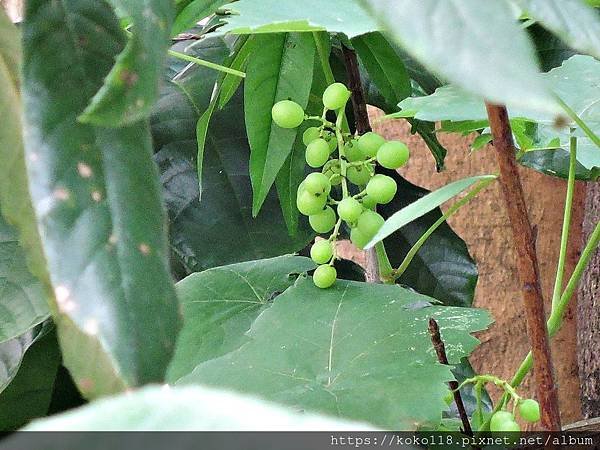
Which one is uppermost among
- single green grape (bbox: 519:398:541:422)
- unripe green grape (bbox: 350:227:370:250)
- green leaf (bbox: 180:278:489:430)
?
unripe green grape (bbox: 350:227:370:250)

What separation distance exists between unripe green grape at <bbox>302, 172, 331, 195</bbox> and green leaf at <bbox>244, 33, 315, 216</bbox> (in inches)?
2.2

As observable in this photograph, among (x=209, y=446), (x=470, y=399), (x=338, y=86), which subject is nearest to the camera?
(x=209, y=446)

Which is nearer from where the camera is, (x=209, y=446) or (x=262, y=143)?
(x=209, y=446)

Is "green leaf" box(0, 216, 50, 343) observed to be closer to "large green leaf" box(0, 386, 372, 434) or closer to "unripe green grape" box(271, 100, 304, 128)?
"unripe green grape" box(271, 100, 304, 128)

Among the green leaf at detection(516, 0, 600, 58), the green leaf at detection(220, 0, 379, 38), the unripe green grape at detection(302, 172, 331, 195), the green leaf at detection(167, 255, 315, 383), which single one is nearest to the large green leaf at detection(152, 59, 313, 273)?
the green leaf at detection(167, 255, 315, 383)

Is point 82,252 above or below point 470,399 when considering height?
above

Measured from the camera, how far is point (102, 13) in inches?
8.9

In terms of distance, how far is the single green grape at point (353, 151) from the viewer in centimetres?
37

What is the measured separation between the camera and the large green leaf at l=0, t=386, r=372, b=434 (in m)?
0.06

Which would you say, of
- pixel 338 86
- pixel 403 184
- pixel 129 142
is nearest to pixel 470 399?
pixel 403 184

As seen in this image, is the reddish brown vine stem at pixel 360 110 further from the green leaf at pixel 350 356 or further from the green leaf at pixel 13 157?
the green leaf at pixel 13 157

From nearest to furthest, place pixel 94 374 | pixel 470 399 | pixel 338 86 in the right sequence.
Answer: pixel 94 374 < pixel 338 86 < pixel 470 399

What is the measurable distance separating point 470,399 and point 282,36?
32 cm

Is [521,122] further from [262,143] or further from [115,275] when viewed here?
[115,275]
